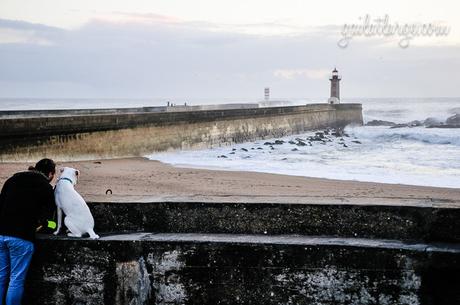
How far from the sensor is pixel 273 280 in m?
3.62

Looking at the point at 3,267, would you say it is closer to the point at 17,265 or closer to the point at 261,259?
the point at 17,265

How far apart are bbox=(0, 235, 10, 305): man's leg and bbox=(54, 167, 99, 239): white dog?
0.43 m

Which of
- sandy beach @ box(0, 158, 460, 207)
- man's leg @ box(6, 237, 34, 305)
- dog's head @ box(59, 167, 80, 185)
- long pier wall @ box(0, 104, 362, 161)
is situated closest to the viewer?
man's leg @ box(6, 237, 34, 305)

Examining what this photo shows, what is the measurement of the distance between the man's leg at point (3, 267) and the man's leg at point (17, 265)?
6 centimetres

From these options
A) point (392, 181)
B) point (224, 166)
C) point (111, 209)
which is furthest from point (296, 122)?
point (111, 209)

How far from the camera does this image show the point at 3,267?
3707 millimetres

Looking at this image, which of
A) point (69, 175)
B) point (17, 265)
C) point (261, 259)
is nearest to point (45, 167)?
point (69, 175)

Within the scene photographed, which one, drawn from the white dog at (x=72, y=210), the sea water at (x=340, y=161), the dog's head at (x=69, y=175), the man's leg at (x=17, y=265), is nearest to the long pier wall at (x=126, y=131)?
the sea water at (x=340, y=161)

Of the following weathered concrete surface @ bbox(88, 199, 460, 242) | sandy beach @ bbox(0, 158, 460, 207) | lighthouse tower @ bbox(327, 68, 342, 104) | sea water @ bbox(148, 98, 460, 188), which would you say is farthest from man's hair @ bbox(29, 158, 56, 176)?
lighthouse tower @ bbox(327, 68, 342, 104)

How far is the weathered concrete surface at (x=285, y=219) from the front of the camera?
3.66 metres

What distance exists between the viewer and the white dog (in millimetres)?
3912

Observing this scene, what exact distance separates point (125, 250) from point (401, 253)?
188 centimetres

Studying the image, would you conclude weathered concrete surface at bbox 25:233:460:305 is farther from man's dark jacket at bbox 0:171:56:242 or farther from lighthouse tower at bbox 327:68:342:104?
lighthouse tower at bbox 327:68:342:104

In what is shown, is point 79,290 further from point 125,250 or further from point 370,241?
point 370,241
